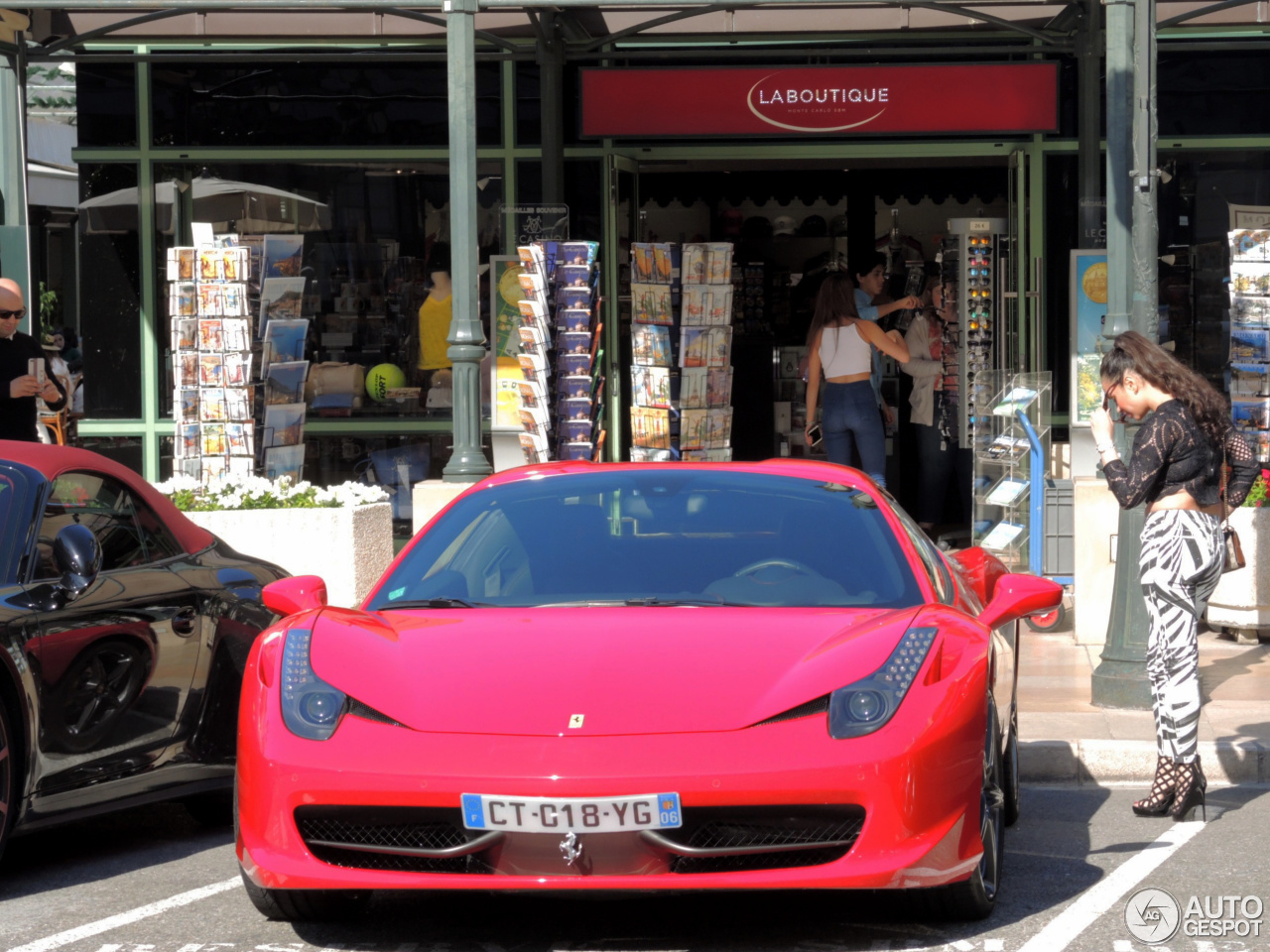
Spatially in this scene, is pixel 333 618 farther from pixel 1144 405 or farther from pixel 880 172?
pixel 880 172

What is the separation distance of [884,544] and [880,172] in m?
11.3

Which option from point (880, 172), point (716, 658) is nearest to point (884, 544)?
point (716, 658)

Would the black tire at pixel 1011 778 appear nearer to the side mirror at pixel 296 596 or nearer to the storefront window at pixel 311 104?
the side mirror at pixel 296 596

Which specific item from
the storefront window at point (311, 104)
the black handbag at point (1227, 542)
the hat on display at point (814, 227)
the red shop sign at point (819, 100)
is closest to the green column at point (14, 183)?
the storefront window at point (311, 104)

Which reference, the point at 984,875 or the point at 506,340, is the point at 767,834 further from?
the point at 506,340

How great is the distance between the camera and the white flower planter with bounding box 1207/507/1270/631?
10.2 metres

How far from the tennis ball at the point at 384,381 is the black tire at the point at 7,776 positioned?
9069 millimetres

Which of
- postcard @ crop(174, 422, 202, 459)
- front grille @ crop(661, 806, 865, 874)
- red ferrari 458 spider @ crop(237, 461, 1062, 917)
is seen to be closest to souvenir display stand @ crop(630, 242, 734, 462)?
postcard @ crop(174, 422, 202, 459)

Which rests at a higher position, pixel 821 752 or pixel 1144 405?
pixel 1144 405

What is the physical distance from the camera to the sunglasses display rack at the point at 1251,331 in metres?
11.5

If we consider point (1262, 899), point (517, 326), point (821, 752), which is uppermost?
point (517, 326)

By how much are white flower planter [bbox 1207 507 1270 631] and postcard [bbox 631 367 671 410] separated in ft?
13.2

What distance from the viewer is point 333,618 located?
515 cm

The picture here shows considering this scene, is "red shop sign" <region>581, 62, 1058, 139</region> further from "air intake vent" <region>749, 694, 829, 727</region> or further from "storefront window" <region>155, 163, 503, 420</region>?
"air intake vent" <region>749, 694, 829, 727</region>
